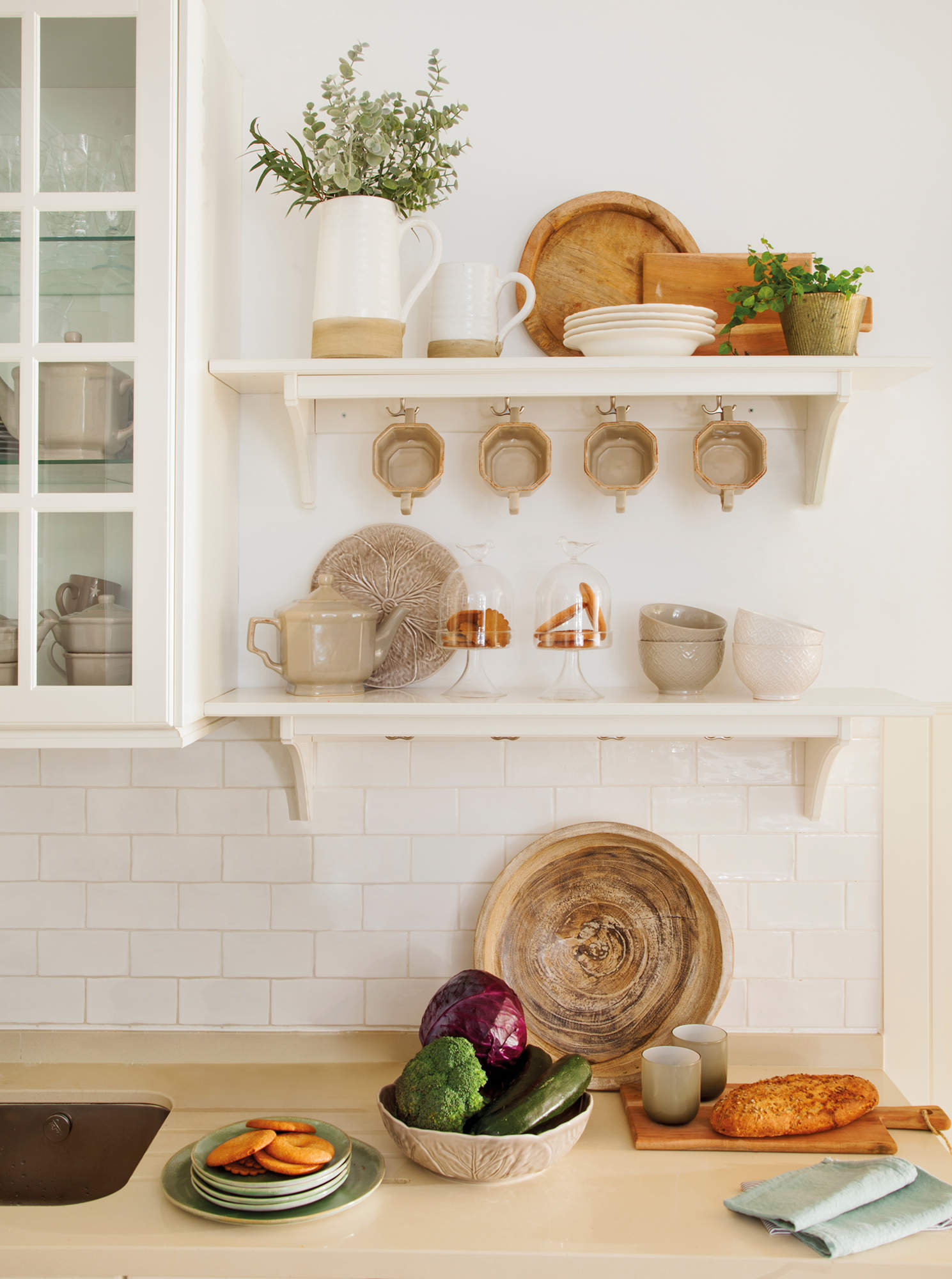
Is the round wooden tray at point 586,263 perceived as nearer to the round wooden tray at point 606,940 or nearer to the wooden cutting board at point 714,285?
the wooden cutting board at point 714,285

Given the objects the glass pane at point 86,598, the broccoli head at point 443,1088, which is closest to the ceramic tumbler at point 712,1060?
the broccoli head at point 443,1088

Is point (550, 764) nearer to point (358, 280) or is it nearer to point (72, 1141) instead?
point (358, 280)

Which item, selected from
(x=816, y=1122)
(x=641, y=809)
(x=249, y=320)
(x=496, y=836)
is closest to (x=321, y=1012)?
(x=496, y=836)

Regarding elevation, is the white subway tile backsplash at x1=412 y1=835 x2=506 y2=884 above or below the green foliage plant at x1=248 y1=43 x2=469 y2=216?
below

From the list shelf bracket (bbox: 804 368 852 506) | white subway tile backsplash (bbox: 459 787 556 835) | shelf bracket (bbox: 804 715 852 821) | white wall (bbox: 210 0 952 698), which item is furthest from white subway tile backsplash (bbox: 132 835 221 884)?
shelf bracket (bbox: 804 368 852 506)

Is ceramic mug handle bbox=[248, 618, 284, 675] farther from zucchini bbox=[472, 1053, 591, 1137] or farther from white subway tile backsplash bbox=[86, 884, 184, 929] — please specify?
zucchini bbox=[472, 1053, 591, 1137]

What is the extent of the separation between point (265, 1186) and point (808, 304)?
1387mm

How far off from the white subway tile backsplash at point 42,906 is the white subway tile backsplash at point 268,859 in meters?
0.26

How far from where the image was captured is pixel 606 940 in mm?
1674


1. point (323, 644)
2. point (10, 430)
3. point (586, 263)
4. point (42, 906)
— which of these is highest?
point (586, 263)

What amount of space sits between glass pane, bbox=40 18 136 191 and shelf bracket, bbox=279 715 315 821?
0.80 metres

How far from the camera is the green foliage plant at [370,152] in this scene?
1427 mm

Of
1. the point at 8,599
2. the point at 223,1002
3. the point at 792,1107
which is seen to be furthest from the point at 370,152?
the point at 792,1107

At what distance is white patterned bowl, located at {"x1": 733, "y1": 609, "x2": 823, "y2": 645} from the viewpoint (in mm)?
1478
